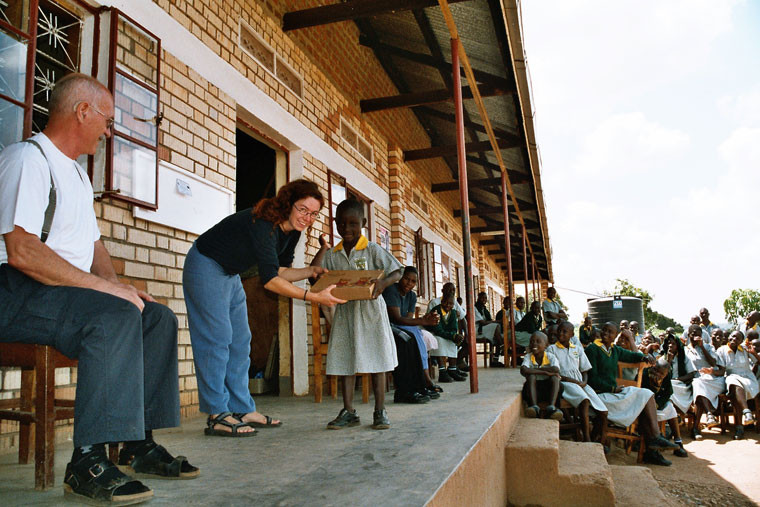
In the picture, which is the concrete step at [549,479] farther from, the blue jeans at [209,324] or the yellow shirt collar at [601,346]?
the yellow shirt collar at [601,346]

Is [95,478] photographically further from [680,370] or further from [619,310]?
[619,310]

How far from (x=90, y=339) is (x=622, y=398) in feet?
19.2

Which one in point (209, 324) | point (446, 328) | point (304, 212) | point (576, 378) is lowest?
point (576, 378)

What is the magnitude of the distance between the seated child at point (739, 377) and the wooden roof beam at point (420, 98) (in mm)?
5122

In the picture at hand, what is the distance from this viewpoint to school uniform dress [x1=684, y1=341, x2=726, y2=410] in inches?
312

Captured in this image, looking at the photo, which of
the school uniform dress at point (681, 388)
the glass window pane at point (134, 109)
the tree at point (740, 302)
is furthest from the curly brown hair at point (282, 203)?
the tree at point (740, 302)

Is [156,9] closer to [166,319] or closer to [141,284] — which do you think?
[141,284]

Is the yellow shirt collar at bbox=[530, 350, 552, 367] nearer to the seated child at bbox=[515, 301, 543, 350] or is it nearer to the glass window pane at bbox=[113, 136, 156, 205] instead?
the seated child at bbox=[515, 301, 543, 350]

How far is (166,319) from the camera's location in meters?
2.19

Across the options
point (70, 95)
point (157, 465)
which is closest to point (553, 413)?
point (157, 465)

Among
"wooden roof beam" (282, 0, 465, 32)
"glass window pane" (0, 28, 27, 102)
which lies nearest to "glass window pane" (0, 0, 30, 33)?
"glass window pane" (0, 28, 27, 102)

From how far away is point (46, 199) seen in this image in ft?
6.07

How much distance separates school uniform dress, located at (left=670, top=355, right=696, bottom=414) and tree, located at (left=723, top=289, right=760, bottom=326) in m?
29.6

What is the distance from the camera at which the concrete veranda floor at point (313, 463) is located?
1838mm
